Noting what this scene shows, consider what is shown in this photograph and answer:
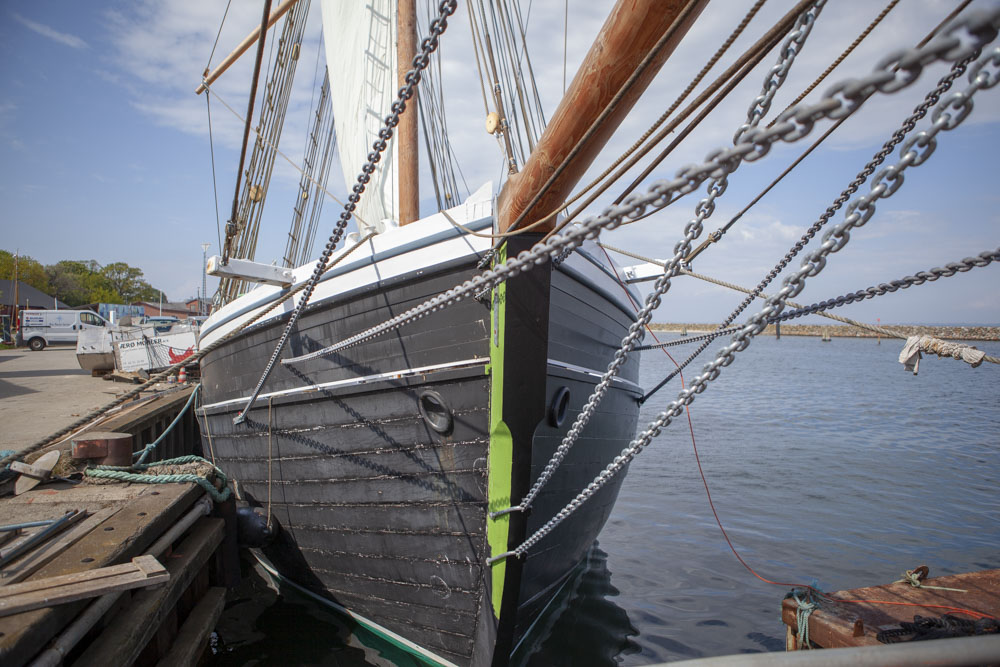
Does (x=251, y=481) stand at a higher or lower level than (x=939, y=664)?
lower

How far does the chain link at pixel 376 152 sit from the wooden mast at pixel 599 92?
68 cm

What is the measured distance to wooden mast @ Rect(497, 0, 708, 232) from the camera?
2238 millimetres

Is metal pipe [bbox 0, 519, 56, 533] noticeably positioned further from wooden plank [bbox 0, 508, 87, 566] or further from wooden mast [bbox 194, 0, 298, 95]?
wooden mast [bbox 194, 0, 298, 95]

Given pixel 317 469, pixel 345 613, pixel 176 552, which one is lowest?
pixel 345 613

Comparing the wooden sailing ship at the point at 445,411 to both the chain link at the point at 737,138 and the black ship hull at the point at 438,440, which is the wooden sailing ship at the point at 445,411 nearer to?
the black ship hull at the point at 438,440

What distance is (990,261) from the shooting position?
205 cm

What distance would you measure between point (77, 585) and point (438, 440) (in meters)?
1.96

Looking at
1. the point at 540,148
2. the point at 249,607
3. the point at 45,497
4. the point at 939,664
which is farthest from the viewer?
the point at 249,607

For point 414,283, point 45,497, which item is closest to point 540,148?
point 414,283

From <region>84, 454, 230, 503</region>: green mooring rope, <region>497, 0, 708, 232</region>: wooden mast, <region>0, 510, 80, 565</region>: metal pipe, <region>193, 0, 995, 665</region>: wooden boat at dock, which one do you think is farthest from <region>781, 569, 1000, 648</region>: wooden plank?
<region>84, 454, 230, 503</region>: green mooring rope

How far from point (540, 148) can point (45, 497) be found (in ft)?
14.3

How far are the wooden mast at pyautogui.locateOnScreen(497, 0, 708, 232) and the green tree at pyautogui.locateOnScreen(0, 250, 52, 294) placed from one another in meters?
66.6

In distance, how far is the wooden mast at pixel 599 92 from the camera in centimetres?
224

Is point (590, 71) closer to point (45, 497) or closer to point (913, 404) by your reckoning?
point (45, 497)
